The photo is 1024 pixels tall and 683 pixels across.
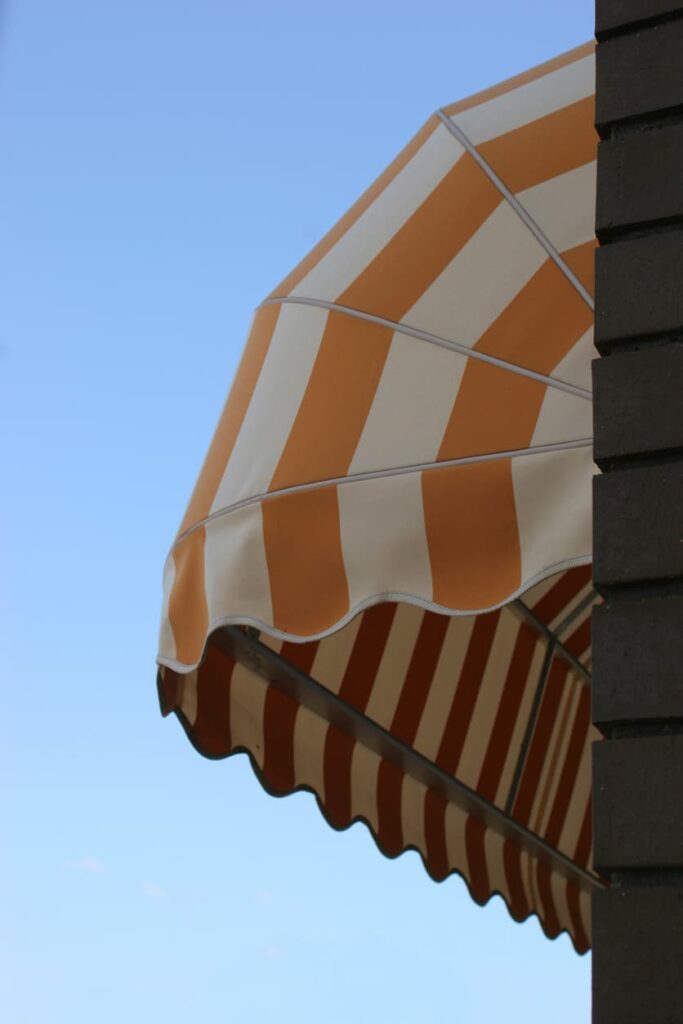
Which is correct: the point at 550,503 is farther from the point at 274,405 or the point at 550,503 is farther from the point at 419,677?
the point at 419,677

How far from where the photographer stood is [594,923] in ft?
6.68

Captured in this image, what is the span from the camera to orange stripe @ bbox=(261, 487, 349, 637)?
330 centimetres

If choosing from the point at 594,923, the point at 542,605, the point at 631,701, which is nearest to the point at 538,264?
the point at 631,701

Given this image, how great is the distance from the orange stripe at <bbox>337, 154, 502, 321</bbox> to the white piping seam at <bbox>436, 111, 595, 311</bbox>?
0.06 feet

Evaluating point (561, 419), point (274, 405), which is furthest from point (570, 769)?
point (561, 419)

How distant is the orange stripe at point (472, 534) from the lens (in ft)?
10.2

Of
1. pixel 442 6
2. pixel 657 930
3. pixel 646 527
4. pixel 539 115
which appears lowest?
pixel 657 930

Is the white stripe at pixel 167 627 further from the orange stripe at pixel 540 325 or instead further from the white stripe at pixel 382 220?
the orange stripe at pixel 540 325

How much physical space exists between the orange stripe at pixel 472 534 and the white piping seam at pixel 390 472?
1 centimetres

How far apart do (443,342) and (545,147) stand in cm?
66

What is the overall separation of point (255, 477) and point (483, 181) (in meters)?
1.03

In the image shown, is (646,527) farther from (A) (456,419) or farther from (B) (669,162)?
→ (A) (456,419)

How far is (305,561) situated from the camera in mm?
3340

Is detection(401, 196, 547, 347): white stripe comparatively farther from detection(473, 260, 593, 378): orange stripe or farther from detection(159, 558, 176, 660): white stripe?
detection(159, 558, 176, 660): white stripe
